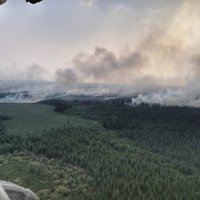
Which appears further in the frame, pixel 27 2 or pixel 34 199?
pixel 34 199

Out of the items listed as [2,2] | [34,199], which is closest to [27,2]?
[2,2]

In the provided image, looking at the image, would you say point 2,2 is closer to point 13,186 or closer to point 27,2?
point 27,2

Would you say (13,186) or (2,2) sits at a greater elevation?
(2,2)

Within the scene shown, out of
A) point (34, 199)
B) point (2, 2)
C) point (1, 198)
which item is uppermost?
point (2, 2)

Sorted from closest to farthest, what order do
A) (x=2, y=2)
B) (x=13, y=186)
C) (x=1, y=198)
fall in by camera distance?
(x=1, y=198) < (x=2, y=2) < (x=13, y=186)

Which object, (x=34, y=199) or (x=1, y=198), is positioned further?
(x=34, y=199)

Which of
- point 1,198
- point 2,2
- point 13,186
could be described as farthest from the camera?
point 13,186

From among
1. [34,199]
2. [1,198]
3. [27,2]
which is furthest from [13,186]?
[27,2]

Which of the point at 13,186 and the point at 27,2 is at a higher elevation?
the point at 27,2

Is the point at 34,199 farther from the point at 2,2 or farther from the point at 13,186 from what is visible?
the point at 2,2
